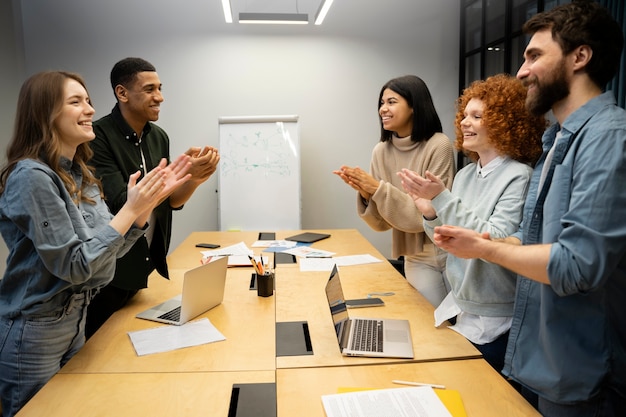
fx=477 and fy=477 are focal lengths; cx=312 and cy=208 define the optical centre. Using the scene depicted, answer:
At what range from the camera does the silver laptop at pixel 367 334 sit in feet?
5.11

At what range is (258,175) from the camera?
4.75 metres

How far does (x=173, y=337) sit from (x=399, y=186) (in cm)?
153

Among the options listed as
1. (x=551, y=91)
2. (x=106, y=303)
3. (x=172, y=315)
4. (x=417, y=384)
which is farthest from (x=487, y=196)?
(x=106, y=303)

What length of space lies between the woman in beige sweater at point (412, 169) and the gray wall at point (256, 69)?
236 cm

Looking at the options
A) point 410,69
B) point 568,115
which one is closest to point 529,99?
point 568,115

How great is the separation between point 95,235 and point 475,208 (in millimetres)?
1318

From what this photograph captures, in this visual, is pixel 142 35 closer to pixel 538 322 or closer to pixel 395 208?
pixel 395 208

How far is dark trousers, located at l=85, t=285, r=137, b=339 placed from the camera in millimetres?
2127

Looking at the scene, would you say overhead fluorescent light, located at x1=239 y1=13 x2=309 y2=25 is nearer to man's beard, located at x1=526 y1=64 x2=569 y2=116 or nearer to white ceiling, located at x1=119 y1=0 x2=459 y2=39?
white ceiling, located at x1=119 y1=0 x2=459 y2=39

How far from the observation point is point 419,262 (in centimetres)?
247

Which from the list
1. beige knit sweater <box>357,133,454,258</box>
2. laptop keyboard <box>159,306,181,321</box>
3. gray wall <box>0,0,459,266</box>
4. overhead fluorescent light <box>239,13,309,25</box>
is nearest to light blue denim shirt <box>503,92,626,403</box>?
beige knit sweater <box>357,133,454,258</box>

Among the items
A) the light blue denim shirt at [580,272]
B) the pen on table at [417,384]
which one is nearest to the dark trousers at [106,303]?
the pen on table at [417,384]

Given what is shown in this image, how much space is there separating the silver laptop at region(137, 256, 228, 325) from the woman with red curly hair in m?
0.85

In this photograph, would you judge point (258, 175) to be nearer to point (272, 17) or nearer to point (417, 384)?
point (272, 17)
